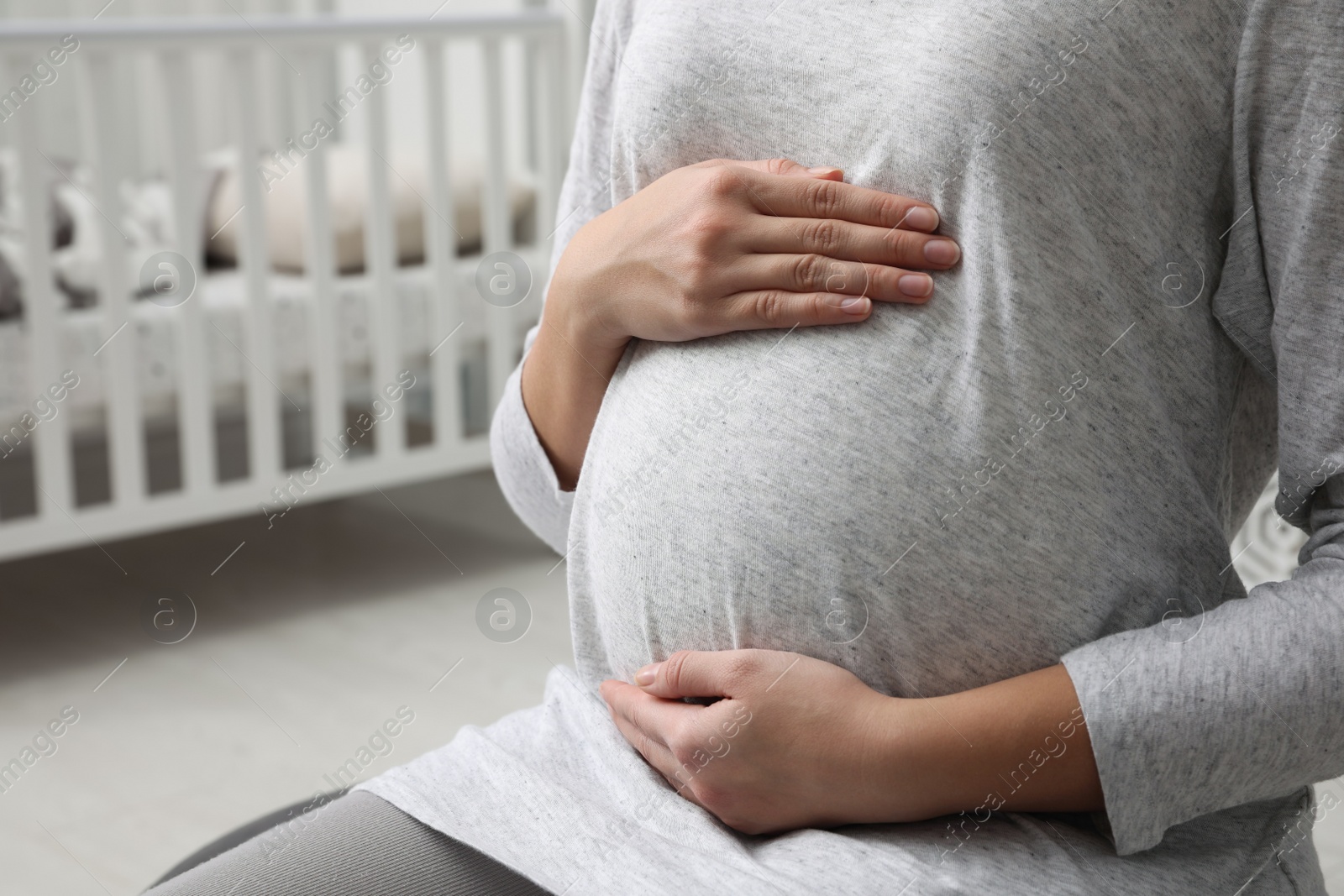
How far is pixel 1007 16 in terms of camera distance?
0.54 metres

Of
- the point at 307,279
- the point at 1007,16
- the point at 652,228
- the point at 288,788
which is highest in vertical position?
the point at 1007,16

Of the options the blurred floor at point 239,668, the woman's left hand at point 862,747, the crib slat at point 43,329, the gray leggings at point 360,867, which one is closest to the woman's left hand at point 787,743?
the woman's left hand at point 862,747

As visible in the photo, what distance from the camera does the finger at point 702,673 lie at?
54 centimetres

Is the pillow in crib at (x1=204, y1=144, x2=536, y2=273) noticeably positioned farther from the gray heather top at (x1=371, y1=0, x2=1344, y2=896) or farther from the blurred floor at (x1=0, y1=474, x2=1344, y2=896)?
the gray heather top at (x1=371, y1=0, x2=1344, y2=896)

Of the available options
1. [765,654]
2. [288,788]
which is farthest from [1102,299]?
[288,788]

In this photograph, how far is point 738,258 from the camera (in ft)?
1.91

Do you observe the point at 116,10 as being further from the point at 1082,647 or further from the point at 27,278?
the point at 1082,647

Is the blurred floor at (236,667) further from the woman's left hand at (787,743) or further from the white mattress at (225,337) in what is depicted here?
the woman's left hand at (787,743)

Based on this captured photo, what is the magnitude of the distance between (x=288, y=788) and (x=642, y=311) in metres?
1.16

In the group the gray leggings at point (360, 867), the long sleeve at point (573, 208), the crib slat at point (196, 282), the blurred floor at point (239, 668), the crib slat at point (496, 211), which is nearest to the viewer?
the gray leggings at point (360, 867)

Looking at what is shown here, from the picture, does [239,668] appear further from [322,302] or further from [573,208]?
[573,208]

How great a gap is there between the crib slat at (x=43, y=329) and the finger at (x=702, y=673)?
160 centimetres

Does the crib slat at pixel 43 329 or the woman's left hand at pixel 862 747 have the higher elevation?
the woman's left hand at pixel 862 747

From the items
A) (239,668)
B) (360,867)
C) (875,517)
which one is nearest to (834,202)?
(875,517)
